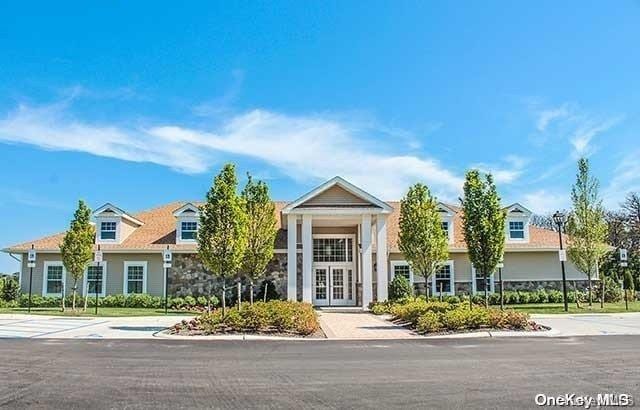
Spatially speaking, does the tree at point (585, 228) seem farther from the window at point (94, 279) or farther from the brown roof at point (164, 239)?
the window at point (94, 279)

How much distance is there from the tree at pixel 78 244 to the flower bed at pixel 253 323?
1044 centimetres

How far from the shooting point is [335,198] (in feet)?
92.9

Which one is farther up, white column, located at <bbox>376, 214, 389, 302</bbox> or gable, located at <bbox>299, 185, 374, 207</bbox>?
gable, located at <bbox>299, 185, 374, 207</bbox>

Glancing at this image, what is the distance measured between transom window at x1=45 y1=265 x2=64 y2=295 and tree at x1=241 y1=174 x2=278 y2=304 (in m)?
11.7

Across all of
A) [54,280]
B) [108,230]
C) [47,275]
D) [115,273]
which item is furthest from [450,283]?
[47,275]

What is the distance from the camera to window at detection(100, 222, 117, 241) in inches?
1233

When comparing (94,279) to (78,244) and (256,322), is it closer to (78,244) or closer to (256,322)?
(78,244)

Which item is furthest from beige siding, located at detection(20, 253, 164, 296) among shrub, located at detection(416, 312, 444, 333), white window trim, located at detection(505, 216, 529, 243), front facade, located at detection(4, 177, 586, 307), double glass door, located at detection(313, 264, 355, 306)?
white window trim, located at detection(505, 216, 529, 243)

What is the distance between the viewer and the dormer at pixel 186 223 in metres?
31.2

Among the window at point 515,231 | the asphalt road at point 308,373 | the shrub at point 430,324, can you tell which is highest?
the window at point 515,231

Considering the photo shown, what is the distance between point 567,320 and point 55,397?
1932 cm

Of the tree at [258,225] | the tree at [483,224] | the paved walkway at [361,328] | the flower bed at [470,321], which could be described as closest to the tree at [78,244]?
the tree at [258,225]

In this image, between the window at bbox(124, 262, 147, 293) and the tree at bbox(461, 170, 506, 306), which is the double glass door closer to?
the window at bbox(124, 262, 147, 293)

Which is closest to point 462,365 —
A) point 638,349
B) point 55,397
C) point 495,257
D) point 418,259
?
point 638,349
